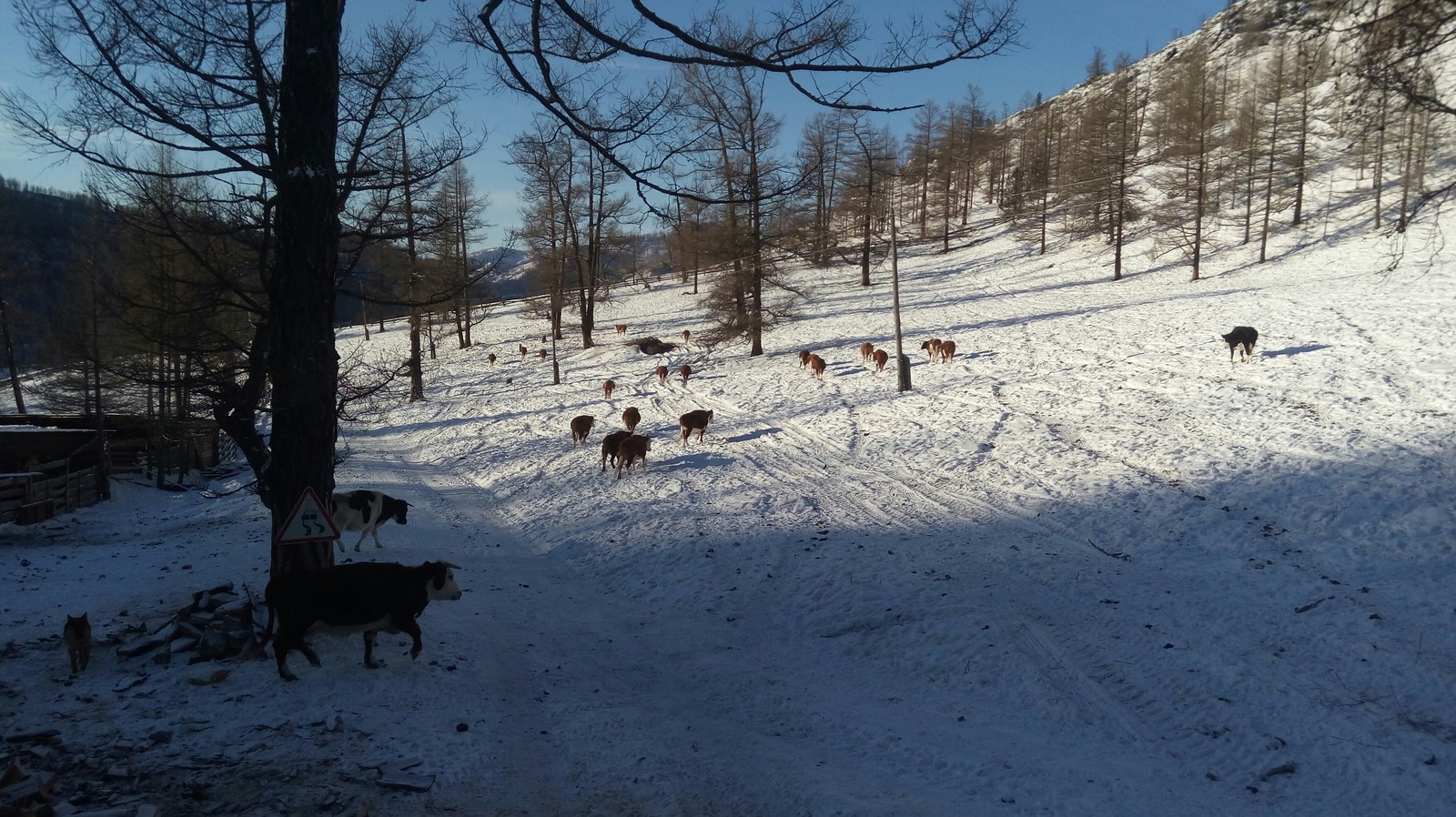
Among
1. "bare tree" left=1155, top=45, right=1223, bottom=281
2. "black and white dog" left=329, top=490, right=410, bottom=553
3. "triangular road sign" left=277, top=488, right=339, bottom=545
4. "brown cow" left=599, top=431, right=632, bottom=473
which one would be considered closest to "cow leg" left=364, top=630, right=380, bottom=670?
"triangular road sign" left=277, top=488, right=339, bottom=545

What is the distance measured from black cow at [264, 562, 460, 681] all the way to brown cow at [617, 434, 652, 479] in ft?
29.4

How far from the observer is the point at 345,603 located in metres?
6.62

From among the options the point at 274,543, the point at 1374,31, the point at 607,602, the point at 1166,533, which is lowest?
the point at 607,602

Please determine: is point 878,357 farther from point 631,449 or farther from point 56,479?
point 56,479

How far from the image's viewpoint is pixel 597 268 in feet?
126

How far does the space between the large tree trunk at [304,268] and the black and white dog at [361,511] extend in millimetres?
4000

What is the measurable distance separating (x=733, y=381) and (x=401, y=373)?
18.3 m

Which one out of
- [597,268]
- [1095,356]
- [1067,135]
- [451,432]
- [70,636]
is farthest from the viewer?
[1067,135]

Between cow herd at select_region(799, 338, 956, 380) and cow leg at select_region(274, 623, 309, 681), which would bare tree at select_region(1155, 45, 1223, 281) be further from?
cow leg at select_region(274, 623, 309, 681)

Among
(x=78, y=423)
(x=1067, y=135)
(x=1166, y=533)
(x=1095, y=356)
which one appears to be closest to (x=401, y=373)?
(x=1166, y=533)

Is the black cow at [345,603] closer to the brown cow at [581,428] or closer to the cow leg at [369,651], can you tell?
the cow leg at [369,651]

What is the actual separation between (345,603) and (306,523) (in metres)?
0.87

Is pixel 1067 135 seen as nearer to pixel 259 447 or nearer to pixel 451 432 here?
pixel 451 432

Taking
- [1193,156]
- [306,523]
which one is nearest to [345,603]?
[306,523]
